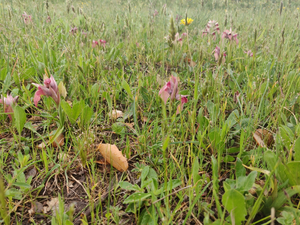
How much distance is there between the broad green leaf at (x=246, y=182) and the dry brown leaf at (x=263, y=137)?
30cm

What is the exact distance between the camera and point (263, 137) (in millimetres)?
1083

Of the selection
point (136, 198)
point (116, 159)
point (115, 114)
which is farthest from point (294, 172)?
point (115, 114)

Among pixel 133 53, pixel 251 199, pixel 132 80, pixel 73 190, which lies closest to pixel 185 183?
pixel 251 199

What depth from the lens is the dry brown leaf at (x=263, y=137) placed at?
3.38ft

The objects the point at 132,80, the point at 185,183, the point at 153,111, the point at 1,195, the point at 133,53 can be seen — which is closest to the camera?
the point at 1,195

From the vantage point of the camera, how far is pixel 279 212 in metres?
0.73

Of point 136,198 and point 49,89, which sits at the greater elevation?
point 49,89

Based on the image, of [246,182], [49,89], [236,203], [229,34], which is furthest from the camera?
[229,34]

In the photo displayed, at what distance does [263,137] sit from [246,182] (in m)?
0.40

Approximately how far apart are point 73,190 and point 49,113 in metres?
0.54

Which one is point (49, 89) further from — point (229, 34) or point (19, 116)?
point (229, 34)

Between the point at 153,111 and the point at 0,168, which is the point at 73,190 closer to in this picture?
the point at 0,168

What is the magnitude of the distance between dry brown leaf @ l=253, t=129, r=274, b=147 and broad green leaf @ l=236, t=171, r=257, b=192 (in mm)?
297

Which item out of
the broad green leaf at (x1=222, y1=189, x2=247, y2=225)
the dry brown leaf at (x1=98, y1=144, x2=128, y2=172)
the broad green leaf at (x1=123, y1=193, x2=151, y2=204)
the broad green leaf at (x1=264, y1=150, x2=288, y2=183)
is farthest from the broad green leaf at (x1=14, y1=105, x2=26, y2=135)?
the broad green leaf at (x1=264, y1=150, x2=288, y2=183)
